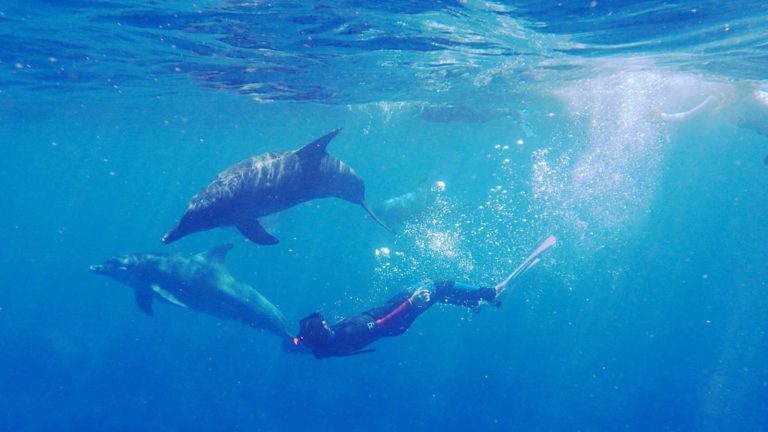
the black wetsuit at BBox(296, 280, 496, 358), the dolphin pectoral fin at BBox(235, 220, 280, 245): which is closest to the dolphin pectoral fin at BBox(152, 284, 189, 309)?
the dolphin pectoral fin at BBox(235, 220, 280, 245)

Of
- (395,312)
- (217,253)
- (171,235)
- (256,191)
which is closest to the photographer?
(171,235)

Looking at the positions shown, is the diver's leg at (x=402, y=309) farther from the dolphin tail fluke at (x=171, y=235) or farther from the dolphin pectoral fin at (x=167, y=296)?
the dolphin pectoral fin at (x=167, y=296)

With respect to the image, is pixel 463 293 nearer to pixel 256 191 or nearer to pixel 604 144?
pixel 256 191

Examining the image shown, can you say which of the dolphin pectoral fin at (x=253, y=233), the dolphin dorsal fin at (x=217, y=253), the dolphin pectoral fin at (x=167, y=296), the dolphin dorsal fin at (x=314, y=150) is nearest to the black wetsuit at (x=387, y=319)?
the dolphin pectoral fin at (x=253, y=233)

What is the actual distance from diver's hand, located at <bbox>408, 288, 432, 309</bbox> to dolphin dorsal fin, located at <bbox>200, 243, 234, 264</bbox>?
678 cm

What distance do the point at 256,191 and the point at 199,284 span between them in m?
6.66

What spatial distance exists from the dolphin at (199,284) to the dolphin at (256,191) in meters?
5.94

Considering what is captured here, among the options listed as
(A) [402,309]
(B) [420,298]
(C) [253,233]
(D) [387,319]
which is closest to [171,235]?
(C) [253,233]

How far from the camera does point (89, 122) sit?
3141 centimetres

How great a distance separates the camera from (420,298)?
33.9ft

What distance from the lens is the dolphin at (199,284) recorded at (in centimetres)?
1391

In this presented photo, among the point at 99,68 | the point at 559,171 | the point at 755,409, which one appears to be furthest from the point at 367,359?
the point at 559,171

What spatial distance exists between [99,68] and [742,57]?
832 inches

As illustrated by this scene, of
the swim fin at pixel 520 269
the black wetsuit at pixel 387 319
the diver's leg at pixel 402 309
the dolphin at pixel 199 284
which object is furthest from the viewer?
the dolphin at pixel 199 284
